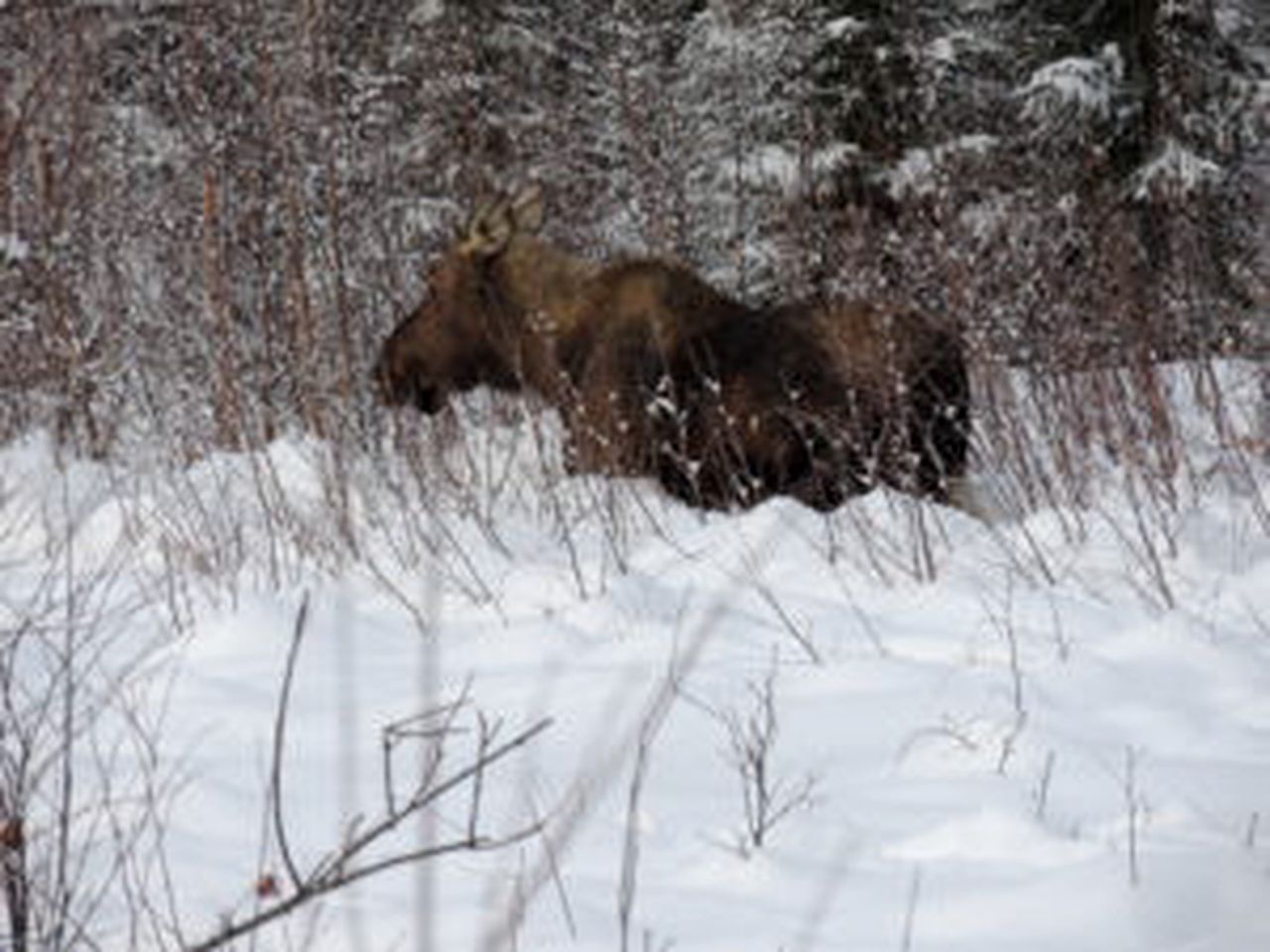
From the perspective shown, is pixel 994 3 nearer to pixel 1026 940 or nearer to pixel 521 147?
pixel 521 147

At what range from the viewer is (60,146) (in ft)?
36.9

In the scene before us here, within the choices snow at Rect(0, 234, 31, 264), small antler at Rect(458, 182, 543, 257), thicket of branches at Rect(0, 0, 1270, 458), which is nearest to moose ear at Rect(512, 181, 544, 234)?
small antler at Rect(458, 182, 543, 257)

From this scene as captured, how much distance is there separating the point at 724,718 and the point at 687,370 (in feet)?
13.9

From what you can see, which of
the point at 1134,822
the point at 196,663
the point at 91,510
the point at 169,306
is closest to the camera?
the point at 1134,822

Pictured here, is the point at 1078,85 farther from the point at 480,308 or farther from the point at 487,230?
the point at 480,308

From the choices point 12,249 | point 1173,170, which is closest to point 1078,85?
point 1173,170

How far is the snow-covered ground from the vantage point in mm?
2301

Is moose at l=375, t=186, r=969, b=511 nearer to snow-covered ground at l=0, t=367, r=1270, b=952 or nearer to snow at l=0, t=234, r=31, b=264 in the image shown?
snow-covered ground at l=0, t=367, r=1270, b=952

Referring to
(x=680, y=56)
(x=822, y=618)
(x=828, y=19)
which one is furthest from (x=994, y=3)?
(x=822, y=618)

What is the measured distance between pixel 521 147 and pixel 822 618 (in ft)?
46.3

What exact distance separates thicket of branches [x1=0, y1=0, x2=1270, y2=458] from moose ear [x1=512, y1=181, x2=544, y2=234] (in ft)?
4.43

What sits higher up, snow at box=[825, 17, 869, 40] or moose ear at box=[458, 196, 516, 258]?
snow at box=[825, 17, 869, 40]

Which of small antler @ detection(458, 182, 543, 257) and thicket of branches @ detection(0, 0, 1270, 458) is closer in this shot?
thicket of branches @ detection(0, 0, 1270, 458)

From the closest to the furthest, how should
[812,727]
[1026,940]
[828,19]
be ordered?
[1026,940], [812,727], [828,19]
